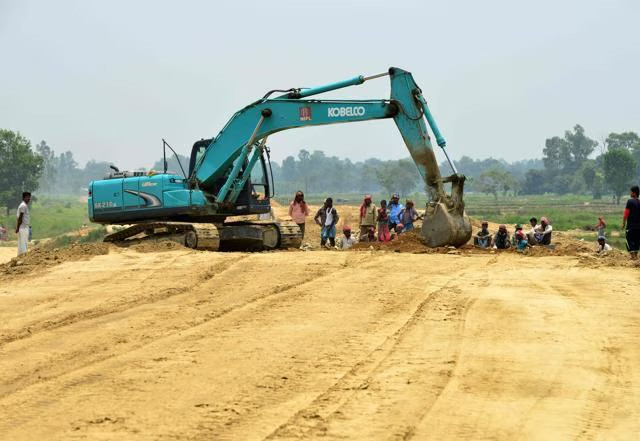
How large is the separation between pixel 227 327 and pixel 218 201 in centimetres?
1035

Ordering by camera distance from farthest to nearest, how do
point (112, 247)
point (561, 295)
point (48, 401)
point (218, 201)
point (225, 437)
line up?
point (218, 201), point (112, 247), point (561, 295), point (48, 401), point (225, 437)

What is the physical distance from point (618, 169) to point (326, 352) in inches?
4435

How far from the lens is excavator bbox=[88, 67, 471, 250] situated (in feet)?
61.4

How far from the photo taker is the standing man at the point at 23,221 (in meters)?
18.7

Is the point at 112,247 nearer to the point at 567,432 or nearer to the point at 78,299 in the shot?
the point at 78,299

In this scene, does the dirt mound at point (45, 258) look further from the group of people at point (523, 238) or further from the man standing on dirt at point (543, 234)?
the man standing on dirt at point (543, 234)

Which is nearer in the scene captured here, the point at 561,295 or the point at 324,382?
the point at 324,382

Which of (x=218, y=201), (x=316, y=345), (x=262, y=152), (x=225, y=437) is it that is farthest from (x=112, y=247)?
(x=225, y=437)

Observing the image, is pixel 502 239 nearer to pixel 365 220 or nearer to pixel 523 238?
pixel 523 238

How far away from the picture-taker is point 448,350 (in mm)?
8555

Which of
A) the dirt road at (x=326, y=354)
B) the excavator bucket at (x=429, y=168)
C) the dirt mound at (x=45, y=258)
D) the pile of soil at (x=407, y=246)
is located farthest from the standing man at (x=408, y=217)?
the dirt road at (x=326, y=354)

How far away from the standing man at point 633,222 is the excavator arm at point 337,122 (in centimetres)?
300

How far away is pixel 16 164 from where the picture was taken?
9106 centimetres

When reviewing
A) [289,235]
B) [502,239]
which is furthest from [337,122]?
[502,239]
